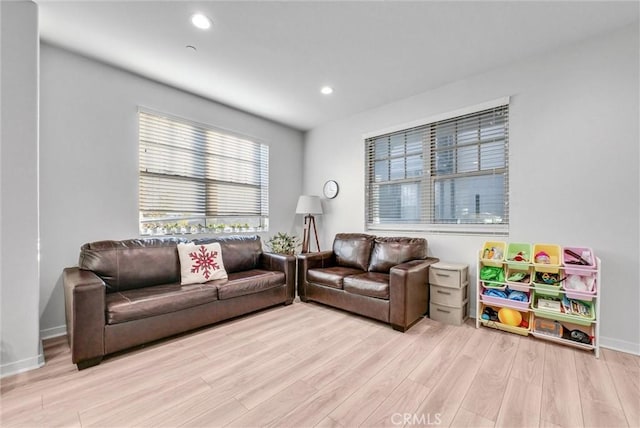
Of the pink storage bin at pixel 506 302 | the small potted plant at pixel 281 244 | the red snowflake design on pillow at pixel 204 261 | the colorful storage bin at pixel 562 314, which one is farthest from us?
the small potted plant at pixel 281 244

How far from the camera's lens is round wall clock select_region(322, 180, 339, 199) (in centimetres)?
441

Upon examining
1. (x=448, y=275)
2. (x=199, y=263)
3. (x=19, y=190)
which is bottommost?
(x=448, y=275)

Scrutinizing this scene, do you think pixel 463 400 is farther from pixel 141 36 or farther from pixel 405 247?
pixel 141 36

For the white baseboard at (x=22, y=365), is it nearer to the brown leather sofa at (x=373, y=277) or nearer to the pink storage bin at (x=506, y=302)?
the brown leather sofa at (x=373, y=277)

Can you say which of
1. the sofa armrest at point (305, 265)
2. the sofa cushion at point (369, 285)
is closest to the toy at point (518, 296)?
the sofa cushion at point (369, 285)

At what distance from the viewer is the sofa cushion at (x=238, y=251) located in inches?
130

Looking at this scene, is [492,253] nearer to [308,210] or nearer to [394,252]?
[394,252]

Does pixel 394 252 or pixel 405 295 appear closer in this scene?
pixel 405 295

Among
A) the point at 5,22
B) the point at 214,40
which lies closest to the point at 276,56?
the point at 214,40

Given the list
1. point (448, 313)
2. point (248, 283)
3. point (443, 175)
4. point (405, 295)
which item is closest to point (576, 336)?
point (448, 313)

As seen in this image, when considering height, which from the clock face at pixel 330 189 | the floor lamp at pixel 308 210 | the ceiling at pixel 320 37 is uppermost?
the ceiling at pixel 320 37

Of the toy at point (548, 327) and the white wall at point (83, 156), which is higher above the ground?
the white wall at point (83, 156)

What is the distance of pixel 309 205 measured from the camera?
4.29 m

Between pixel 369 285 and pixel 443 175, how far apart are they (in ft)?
5.47
